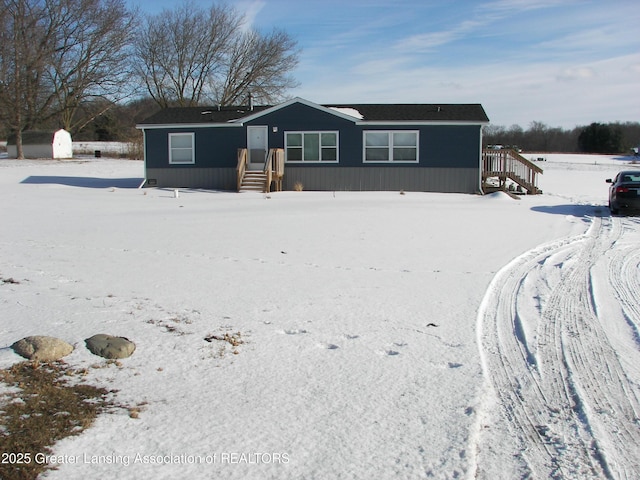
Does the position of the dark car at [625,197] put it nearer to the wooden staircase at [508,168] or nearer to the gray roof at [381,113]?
the wooden staircase at [508,168]

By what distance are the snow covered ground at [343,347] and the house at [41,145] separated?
3668 cm

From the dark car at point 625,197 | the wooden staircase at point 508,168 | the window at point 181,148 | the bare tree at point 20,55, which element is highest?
the bare tree at point 20,55

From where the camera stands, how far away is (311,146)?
25797mm

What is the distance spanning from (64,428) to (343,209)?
47.9 ft

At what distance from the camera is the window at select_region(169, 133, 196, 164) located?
26859mm

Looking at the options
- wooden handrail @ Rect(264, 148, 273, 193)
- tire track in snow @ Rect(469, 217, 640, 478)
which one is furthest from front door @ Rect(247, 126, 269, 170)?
tire track in snow @ Rect(469, 217, 640, 478)

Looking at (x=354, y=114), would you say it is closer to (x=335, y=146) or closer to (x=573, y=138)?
(x=335, y=146)

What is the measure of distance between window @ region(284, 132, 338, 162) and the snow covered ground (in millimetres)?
12363

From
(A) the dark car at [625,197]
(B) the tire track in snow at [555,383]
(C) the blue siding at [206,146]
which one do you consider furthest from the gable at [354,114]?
(B) the tire track in snow at [555,383]

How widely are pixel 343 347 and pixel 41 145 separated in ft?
155

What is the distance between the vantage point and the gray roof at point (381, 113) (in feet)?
82.0

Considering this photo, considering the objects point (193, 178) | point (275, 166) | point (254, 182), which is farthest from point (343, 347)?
point (193, 178)

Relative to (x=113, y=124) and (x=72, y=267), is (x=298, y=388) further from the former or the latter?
(x=113, y=124)

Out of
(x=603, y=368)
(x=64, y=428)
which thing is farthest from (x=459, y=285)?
(x=64, y=428)
